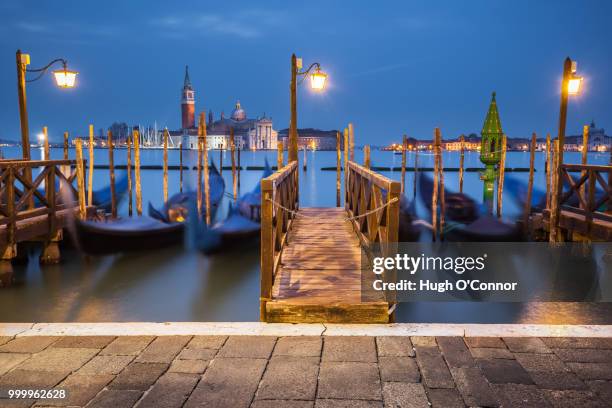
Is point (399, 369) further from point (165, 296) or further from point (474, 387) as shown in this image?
point (165, 296)

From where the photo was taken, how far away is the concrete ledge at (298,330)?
3229mm

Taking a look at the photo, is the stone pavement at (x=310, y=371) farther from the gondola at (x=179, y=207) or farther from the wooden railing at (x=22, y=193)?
the gondola at (x=179, y=207)

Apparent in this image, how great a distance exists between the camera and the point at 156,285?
894 cm

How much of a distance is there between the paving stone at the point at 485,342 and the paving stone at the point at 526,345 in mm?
44

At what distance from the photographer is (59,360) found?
2.83 meters

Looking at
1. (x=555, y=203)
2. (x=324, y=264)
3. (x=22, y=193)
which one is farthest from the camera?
(x=555, y=203)

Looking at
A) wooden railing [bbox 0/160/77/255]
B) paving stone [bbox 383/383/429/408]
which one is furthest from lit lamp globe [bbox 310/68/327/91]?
paving stone [bbox 383/383/429/408]

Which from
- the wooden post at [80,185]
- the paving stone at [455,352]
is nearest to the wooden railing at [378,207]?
the paving stone at [455,352]

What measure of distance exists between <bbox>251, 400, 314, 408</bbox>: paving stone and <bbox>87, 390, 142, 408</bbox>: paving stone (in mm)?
593

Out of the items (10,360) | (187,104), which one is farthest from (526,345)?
(187,104)

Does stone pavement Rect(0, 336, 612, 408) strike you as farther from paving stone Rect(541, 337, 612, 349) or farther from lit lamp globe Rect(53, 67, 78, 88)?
lit lamp globe Rect(53, 67, 78, 88)

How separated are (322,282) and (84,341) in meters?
2.09

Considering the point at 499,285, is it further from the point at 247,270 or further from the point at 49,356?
the point at 49,356

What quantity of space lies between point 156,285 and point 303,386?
697 cm
